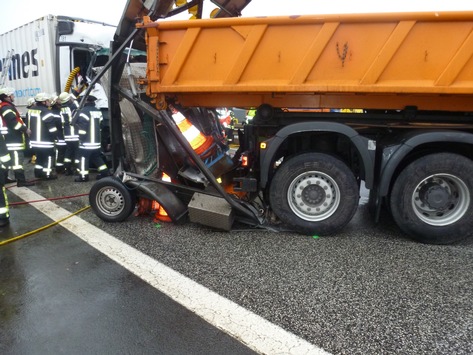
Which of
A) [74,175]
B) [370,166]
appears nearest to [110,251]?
[370,166]

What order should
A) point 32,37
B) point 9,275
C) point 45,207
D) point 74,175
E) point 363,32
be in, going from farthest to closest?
1. point 32,37
2. point 74,175
3. point 45,207
4. point 363,32
5. point 9,275

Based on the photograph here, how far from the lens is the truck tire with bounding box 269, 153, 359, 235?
3.71 m

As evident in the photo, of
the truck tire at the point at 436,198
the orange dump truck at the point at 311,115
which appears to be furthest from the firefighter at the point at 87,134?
the truck tire at the point at 436,198

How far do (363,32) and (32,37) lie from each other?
9342 millimetres

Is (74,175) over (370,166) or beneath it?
beneath

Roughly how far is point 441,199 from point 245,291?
91.3 inches

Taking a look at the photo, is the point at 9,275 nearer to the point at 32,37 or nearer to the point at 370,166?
the point at 370,166

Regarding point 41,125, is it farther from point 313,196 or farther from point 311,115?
point 313,196

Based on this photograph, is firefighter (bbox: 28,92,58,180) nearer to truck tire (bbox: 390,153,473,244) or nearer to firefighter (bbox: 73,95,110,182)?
firefighter (bbox: 73,95,110,182)

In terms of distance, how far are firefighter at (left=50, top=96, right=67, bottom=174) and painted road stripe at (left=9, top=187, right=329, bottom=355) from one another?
4300mm

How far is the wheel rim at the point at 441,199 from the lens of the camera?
11.7 ft

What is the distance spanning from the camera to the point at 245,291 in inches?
108

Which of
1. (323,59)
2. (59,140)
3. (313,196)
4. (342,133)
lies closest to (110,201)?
(313,196)

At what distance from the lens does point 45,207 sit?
5156 mm
